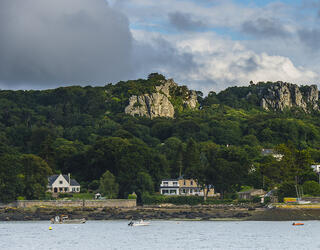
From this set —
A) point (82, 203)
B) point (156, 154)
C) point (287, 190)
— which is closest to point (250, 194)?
point (287, 190)

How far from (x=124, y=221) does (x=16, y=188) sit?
863 inches

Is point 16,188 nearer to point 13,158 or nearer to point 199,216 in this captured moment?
point 13,158

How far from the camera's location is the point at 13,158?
99.8m

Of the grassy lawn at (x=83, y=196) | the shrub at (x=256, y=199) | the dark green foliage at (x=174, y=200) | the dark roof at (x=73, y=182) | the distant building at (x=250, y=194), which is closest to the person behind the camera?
the shrub at (x=256, y=199)

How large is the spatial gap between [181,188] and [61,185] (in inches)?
934

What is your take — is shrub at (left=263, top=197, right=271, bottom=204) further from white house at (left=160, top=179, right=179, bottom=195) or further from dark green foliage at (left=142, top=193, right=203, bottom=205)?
white house at (left=160, top=179, right=179, bottom=195)

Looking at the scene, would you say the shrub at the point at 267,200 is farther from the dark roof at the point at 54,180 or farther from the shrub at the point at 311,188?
the dark roof at the point at 54,180

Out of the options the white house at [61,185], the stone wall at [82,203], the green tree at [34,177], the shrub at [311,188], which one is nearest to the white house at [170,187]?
the stone wall at [82,203]

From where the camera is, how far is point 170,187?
118m

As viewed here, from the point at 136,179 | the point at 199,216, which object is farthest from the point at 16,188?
the point at 199,216

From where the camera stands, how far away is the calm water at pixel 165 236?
58594 mm

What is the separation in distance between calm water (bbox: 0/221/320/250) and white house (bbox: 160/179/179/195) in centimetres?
3264

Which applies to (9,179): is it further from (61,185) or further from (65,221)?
(61,185)

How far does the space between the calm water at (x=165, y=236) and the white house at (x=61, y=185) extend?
33386mm
